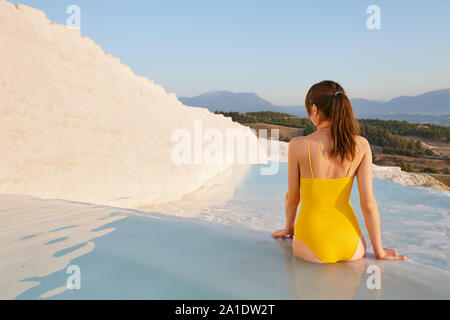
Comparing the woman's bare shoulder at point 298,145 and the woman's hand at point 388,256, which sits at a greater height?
the woman's bare shoulder at point 298,145

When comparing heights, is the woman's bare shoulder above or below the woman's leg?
above

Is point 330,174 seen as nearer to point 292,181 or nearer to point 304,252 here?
point 292,181

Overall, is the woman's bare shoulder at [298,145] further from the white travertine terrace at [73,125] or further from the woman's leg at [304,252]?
the white travertine terrace at [73,125]

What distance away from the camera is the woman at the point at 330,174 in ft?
5.71

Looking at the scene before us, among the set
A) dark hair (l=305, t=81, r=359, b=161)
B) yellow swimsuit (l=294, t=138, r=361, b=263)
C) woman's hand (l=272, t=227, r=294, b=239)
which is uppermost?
dark hair (l=305, t=81, r=359, b=161)

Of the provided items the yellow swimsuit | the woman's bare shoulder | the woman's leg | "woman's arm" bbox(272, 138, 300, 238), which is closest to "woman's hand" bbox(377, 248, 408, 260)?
the yellow swimsuit

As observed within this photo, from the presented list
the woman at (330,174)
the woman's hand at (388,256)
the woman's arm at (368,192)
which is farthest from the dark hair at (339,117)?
the woman's hand at (388,256)

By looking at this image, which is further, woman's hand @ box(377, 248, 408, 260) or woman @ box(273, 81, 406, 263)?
woman's hand @ box(377, 248, 408, 260)

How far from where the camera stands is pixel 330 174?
5.84ft

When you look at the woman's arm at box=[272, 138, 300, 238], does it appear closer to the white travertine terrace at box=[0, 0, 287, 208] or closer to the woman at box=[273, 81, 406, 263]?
the woman at box=[273, 81, 406, 263]

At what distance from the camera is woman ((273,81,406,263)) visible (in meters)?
1.74

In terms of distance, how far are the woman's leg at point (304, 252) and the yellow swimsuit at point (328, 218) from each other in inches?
1.2

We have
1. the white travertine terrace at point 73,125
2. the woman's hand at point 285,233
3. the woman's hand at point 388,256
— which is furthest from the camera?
the white travertine terrace at point 73,125
